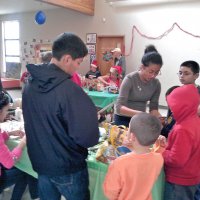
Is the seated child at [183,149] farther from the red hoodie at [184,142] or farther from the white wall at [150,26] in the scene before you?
the white wall at [150,26]

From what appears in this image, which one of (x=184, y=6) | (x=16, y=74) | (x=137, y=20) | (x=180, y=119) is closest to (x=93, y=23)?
(x=137, y=20)

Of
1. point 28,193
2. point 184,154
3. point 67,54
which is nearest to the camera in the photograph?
point 67,54

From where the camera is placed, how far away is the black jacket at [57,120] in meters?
1.02

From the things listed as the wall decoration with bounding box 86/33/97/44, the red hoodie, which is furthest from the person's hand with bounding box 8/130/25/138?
the wall decoration with bounding box 86/33/97/44

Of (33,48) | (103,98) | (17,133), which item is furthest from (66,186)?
(33,48)

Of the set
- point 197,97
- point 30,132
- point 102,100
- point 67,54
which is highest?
point 67,54

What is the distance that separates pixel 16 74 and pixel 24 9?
2353mm

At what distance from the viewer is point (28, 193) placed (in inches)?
83.1

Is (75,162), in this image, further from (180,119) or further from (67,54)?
(180,119)

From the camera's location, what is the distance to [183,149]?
1.21 metres

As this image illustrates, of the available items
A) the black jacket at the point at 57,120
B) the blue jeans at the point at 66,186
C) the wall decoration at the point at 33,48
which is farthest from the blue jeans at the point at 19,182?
the wall decoration at the point at 33,48

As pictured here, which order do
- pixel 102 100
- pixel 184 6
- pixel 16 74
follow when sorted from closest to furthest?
1. pixel 102 100
2. pixel 184 6
3. pixel 16 74

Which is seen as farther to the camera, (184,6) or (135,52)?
(135,52)

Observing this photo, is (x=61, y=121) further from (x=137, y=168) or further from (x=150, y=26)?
(x=150, y=26)
